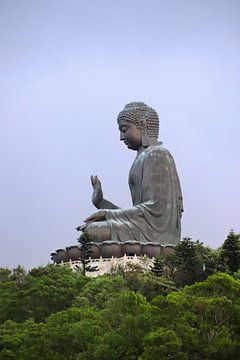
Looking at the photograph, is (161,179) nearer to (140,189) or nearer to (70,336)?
(140,189)

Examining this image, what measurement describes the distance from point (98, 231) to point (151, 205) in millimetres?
2474

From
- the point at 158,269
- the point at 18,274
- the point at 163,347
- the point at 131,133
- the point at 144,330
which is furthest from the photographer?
the point at 131,133

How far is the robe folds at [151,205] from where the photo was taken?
3025cm

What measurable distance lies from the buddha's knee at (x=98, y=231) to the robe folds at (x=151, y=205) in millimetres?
172

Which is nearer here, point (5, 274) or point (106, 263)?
point (5, 274)

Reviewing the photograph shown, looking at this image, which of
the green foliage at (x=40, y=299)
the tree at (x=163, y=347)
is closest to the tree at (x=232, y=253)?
the green foliage at (x=40, y=299)

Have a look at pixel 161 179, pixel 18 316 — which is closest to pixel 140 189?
pixel 161 179

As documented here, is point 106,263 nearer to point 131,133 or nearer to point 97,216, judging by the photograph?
point 97,216

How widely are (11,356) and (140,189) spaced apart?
15.9 m

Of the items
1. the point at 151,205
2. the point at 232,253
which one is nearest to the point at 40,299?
the point at 232,253

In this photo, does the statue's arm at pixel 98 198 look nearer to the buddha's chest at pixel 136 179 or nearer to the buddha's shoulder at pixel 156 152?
the buddha's chest at pixel 136 179

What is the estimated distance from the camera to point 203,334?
15469mm

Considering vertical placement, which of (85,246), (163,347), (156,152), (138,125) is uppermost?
(138,125)

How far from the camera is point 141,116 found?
32.5 meters
